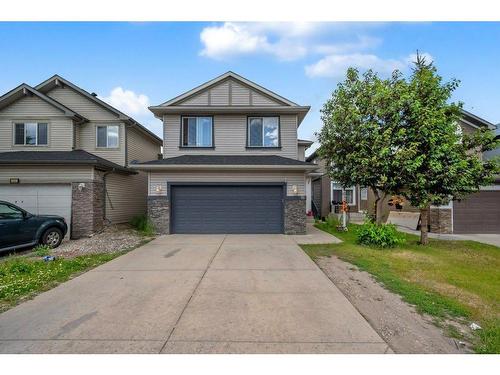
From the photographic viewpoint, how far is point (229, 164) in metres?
12.1

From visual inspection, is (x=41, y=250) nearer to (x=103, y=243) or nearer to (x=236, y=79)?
(x=103, y=243)

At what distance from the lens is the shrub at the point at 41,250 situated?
865 cm

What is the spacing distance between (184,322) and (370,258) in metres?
5.97

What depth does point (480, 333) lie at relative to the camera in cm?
377

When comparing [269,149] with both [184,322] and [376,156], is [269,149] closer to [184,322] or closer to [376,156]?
[376,156]

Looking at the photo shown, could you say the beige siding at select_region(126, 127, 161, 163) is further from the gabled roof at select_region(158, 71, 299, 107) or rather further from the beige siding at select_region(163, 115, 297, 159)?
the gabled roof at select_region(158, 71, 299, 107)

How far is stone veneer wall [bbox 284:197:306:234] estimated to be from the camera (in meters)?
12.5

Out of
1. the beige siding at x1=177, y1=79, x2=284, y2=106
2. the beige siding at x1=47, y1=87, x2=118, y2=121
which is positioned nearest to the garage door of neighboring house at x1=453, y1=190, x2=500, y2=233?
the beige siding at x1=177, y1=79, x2=284, y2=106

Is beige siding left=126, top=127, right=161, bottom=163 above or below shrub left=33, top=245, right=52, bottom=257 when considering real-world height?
above

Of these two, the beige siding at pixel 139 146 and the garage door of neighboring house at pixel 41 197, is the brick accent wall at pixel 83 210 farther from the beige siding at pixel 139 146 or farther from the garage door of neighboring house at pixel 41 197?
the beige siding at pixel 139 146

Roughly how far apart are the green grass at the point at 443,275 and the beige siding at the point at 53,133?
12.5 m

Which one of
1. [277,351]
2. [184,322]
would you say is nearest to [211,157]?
[184,322]

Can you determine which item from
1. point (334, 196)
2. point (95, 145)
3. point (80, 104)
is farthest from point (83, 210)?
point (334, 196)

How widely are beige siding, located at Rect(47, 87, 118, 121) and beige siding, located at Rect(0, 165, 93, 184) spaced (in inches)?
159
